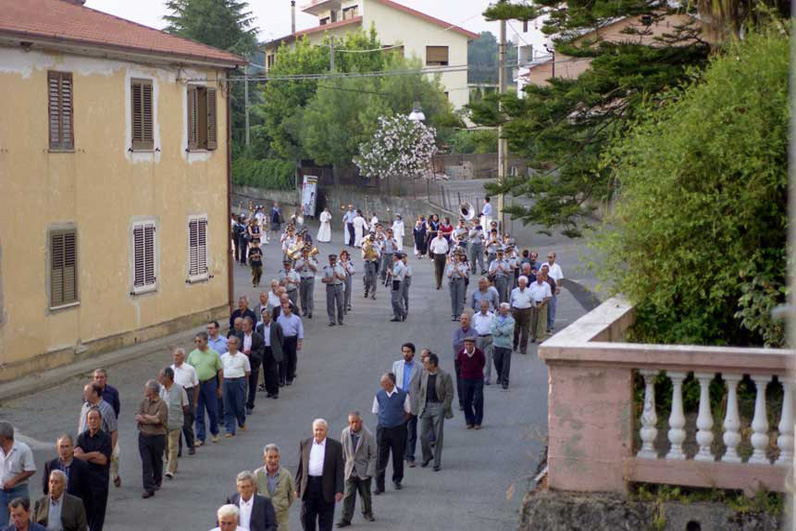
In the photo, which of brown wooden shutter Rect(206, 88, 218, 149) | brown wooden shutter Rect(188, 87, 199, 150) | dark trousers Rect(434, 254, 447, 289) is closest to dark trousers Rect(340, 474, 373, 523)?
brown wooden shutter Rect(188, 87, 199, 150)

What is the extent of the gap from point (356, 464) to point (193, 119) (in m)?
16.0

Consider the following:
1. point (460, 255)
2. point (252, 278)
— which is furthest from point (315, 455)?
point (252, 278)

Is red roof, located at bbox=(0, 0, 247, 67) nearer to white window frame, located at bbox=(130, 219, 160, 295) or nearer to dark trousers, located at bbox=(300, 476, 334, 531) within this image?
white window frame, located at bbox=(130, 219, 160, 295)

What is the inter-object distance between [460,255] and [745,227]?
19243mm

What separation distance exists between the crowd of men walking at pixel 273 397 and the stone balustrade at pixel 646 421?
9.59ft

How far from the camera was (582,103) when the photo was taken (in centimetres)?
2050

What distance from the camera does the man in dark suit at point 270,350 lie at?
20062 millimetres

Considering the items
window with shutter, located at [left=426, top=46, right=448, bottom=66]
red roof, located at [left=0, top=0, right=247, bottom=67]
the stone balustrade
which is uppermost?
window with shutter, located at [left=426, top=46, right=448, bottom=66]

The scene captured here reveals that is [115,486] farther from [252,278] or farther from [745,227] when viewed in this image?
[252,278]

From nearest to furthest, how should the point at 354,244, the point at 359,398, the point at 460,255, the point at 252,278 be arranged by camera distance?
1. the point at 359,398
2. the point at 460,255
3. the point at 252,278
4. the point at 354,244

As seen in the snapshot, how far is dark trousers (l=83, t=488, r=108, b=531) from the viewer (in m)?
12.3

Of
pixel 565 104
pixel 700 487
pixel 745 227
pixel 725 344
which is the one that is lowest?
pixel 700 487

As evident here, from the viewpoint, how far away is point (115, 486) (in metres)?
15.1

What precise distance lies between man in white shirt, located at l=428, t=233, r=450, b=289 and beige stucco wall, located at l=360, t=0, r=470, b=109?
4812 centimetres
